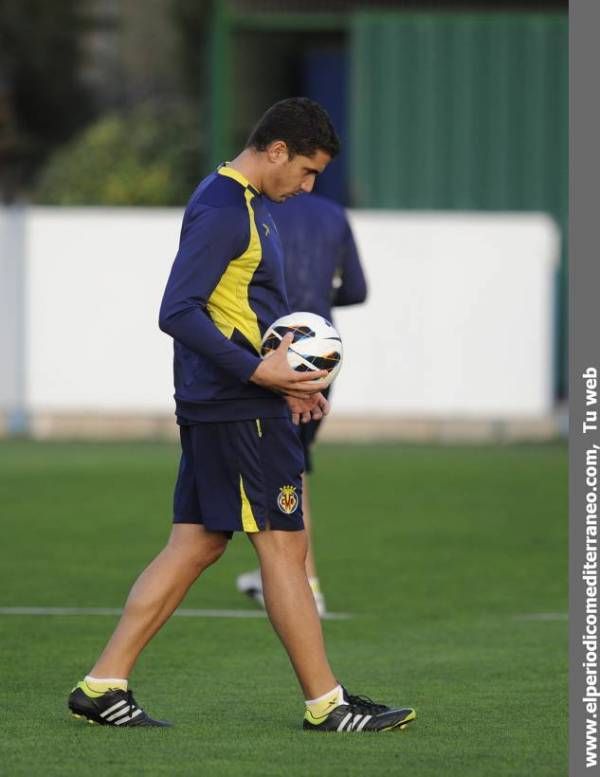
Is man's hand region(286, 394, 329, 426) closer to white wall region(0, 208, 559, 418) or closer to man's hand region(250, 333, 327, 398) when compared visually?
man's hand region(250, 333, 327, 398)

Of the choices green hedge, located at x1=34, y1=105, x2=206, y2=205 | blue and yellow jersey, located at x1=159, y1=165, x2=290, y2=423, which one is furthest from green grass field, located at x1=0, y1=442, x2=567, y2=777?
green hedge, located at x1=34, y1=105, x2=206, y2=205

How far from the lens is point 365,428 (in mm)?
20844

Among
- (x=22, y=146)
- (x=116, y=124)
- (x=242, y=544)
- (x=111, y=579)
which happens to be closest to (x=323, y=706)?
(x=111, y=579)

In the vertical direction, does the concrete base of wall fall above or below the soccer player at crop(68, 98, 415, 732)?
below

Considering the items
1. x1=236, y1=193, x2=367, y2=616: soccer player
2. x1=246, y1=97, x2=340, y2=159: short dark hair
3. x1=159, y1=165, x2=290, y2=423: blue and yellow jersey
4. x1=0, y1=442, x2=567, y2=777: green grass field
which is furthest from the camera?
x1=236, y1=193, x2=367, y2=616: soccer player

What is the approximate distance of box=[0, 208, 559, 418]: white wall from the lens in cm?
2094

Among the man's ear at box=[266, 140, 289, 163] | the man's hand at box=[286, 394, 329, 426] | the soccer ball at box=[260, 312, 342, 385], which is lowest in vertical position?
the man's hand at box=[286, 394, 329, 426]

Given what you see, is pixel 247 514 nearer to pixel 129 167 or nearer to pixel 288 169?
pixel 288 169

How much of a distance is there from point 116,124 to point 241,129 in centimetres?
314

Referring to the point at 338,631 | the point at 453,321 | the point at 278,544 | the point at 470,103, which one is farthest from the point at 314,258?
the point at 470,103

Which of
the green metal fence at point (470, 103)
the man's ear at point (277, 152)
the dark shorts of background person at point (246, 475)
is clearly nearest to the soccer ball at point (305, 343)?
the dark shorts of background person at point (246, 475)

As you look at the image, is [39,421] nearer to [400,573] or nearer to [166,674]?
[400,573]

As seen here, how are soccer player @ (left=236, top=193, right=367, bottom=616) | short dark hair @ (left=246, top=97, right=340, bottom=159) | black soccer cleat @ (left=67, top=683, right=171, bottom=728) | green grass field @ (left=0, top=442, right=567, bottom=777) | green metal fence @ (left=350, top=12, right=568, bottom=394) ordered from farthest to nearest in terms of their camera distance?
green metal fence @ (left=350, top=12, right=568, bottom=394), soccer player @ (left=236, top=193, right=367, bottom=616), black soccer cleat @ (left=67, top=683, right=171, bottom=728), short dark hair @ (left=246, top=97, right=340, bottom=159), green grass field @ (left=0, top=442, right=567, bottom=777)

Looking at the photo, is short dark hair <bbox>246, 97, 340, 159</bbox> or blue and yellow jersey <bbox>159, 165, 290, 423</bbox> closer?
blue and yellow jersey <bbox>159, 165, 290, 423</bbox>
